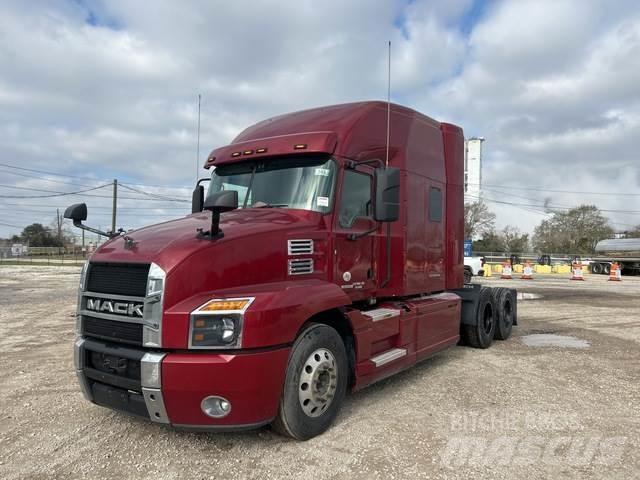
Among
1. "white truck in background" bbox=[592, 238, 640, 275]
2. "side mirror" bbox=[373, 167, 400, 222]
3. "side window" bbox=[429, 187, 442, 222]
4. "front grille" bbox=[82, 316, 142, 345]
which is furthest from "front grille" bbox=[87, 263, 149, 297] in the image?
"white truck in background" bbox=[592, 238, 640, 275]

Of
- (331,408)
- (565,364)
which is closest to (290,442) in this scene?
(331,408)

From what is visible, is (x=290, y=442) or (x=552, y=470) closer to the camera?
(x=552, y=470)

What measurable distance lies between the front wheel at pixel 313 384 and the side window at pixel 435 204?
2959 mm

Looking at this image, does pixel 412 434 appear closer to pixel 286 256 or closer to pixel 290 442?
pixel 290 442

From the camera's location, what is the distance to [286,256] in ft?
14.3

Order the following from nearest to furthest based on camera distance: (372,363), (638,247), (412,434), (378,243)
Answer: (412,434) → (372,363) → (378,243) → (638,247)

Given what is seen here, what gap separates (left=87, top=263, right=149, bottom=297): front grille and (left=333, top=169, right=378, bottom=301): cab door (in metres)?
1.86

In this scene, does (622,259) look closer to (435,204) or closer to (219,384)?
(435,204)

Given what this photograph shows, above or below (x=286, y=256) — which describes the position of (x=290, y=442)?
below

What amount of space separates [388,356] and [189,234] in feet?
8.29

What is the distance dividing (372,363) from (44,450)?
2.94 metres

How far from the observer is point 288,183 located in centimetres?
503

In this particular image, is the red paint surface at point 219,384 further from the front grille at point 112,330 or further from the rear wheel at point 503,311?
the rear wheel at point 503,311

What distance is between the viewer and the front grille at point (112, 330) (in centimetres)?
378
